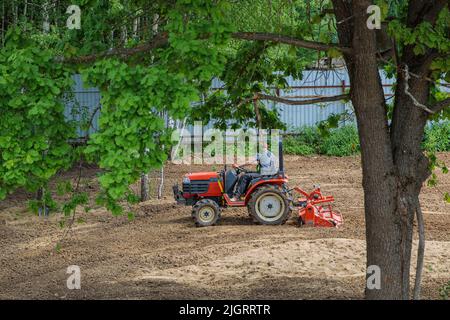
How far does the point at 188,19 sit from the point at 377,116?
2.22 metres

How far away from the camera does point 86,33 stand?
7723 millimetres

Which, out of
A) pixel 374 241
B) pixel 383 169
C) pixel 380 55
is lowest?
pixel 374 241

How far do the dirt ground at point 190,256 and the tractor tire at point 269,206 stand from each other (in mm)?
217

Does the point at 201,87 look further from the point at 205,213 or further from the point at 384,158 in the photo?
the point at 205,213

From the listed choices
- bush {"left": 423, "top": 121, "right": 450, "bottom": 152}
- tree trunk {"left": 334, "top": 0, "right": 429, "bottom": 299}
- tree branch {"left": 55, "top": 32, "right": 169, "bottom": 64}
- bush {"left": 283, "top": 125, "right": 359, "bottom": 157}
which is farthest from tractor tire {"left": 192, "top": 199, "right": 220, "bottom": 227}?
bush {"left": 423, "top": 121, "right": 450, "bottom": 152}

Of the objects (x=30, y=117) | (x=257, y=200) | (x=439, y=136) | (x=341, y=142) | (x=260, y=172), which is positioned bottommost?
(x=257, y=200)

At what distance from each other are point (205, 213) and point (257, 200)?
36.3 inches

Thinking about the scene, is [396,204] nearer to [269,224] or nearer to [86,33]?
Result: [86,33]

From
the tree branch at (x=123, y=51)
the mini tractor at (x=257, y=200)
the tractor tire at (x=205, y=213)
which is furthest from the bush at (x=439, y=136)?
the tree branch at (x=123, y=51)

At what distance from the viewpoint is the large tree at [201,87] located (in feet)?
19.9

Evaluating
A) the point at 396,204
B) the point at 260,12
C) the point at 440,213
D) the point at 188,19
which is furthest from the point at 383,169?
the point at 440,213

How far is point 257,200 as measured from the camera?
531 inches

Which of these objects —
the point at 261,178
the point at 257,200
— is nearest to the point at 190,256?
the point at 257,200

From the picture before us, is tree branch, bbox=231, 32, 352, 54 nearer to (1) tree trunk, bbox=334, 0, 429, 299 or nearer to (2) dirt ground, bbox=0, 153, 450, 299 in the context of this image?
(1) tree trunk, bbox=334, 0, 429, 299
